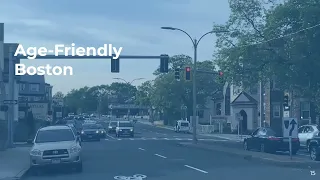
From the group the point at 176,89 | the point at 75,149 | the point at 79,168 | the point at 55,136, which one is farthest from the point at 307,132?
the point at 176,89

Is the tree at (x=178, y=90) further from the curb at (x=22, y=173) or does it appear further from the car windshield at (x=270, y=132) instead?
the curb at (x=22, y=173)

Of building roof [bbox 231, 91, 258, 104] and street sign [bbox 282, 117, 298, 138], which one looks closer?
street sign [bbox 282, 117, 298, 138]

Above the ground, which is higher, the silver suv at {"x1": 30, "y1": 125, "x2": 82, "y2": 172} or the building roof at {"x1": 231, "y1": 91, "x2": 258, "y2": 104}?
the building roof at {"x1": 231, "y1": 91, "x2": 258, "y2": 104}

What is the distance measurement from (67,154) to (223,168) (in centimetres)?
594

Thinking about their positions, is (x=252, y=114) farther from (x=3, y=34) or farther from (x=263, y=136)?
(x=263, y=136)

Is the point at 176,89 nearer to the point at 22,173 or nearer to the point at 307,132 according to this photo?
the point at 307,132

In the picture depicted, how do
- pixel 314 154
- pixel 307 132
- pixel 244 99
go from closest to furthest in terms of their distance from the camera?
1. pixel 314 154
2. pixel 307 132
3. pixel 244 99

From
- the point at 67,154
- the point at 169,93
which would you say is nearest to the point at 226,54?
the point at 67,154

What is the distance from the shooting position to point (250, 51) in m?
47.7

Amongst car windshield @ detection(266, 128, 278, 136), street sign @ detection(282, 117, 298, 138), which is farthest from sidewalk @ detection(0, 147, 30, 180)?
car windshield @ detection(266, 128, 278, 136)

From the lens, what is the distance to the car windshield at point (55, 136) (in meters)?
24.1

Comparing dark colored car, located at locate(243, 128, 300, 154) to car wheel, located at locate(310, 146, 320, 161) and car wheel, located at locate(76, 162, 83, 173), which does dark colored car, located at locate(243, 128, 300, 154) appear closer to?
car wheel, located at locate(310, 146, 320, 161)

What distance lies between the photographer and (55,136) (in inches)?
958

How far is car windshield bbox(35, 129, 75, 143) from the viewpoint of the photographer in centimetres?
2412
